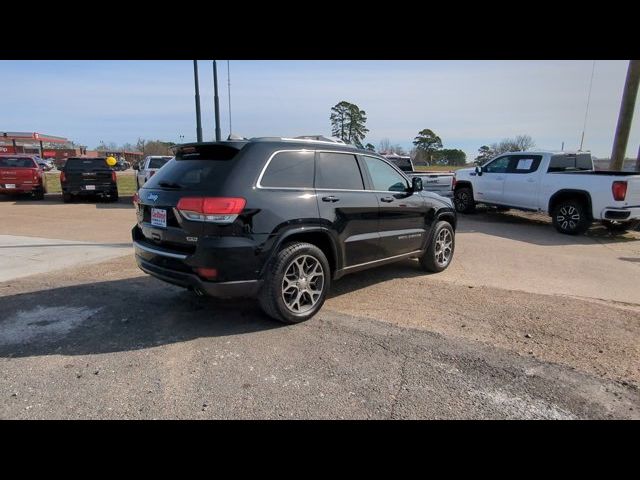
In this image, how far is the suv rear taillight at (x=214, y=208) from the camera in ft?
11.4

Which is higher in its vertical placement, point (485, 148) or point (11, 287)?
point (485, 148)

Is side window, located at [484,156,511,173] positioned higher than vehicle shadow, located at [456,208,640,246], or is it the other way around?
side window, located at [484,156,511,173]

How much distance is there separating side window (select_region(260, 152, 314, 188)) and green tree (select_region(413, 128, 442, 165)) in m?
60.8

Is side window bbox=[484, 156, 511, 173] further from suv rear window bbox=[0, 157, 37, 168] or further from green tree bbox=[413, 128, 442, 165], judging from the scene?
green tree bbox=[413, 128, 442, 165]

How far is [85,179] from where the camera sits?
48.1ft

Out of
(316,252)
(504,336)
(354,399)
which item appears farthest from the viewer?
(316,252)

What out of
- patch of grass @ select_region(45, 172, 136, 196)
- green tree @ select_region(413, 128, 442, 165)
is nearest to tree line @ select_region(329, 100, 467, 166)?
green tree @ select_region(413, 128, 442, 165)

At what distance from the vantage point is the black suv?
3547mm

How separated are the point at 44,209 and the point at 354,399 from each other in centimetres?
1395

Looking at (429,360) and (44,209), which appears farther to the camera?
(44,209)

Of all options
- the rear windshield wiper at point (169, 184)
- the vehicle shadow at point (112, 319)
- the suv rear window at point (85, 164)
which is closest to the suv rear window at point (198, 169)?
the rear windshield wiper at point (169, 184)
